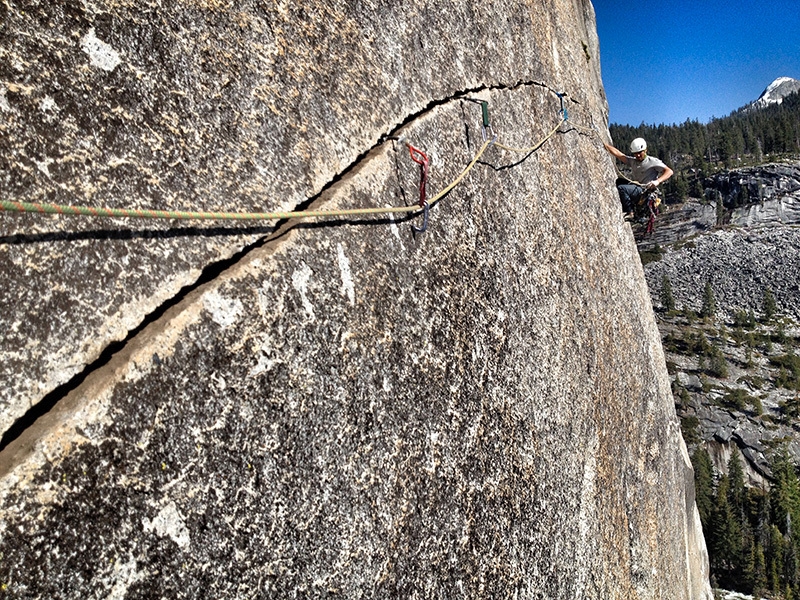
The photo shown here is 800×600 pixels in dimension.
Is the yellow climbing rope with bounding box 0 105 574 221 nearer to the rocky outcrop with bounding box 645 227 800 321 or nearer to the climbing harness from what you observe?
the climbing harness

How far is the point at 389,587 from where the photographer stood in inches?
106

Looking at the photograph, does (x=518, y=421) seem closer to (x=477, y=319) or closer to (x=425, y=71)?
(x=477, y=319)

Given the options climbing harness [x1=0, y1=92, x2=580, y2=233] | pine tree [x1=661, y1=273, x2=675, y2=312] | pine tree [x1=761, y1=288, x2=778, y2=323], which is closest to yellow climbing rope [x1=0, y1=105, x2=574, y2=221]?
climbing harness [x1=0, y1=92, x2=580, y2=233]

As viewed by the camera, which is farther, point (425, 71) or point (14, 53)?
point (425, 71)

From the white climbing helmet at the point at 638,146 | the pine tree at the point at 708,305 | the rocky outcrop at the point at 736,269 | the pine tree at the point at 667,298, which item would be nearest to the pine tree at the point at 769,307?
the rocky outcrop at the point at 736,269

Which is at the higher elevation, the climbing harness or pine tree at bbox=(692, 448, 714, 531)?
the climbing harness

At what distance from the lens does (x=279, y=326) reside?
2.41 metres

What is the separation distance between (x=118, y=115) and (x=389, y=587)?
2.34 m

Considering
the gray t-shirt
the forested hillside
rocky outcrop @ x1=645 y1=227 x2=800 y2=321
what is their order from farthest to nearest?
the forested hillside < rocky outcrop @ x1=645 y1=227 x2=800 y2=321 < the gray t-shirt

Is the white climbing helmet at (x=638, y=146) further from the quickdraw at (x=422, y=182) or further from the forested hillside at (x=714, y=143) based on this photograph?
the forested hillside at (x=714, y=143)

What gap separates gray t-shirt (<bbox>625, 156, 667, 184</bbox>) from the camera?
982 cm

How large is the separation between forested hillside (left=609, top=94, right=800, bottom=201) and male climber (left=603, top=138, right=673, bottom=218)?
136 meters

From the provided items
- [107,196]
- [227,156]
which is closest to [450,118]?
[227,156]

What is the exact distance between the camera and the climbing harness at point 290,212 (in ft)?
5.61
